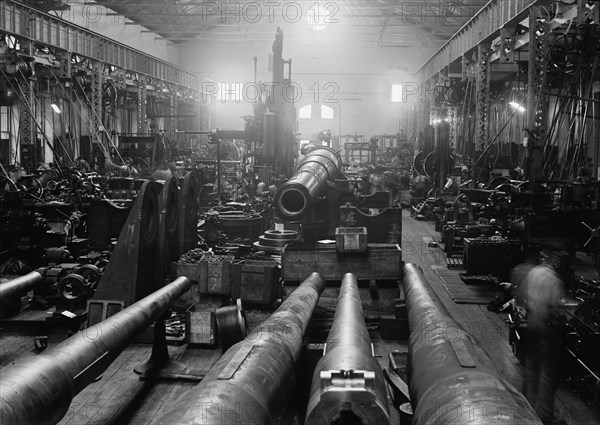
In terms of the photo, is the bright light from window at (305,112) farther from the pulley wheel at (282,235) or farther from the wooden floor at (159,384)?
the wooden floor at (159,384)

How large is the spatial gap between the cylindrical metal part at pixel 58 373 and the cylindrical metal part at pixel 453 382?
4.78ft

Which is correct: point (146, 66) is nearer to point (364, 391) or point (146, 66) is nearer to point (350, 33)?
point (350, 33)

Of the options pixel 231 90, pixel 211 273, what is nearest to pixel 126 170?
pixel 211 273

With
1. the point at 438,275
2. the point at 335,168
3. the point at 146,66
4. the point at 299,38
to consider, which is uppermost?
the point at 299,38

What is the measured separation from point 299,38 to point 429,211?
Result: 24.6 metres

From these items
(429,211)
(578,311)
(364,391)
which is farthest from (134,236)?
(429,211)

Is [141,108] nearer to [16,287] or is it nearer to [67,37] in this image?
[67,37]

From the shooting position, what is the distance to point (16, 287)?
13.5 ft

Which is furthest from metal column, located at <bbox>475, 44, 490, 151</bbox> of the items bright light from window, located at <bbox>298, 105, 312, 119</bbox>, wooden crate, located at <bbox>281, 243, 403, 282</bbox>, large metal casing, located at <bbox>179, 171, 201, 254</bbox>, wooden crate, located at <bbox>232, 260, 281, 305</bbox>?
bright light from window, located at <bbox>298, 105, 312, 119</bbox>

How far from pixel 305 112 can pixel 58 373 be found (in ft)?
118

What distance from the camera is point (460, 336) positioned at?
310cm

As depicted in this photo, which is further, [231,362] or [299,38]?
[299,38]

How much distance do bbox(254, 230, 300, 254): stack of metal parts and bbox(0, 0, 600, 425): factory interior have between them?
0.04m

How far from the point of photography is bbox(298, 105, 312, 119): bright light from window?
38.2 metres
